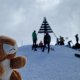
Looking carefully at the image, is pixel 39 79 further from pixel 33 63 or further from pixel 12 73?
pixel 12 73

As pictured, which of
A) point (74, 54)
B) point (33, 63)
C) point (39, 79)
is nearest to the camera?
point (39, 79)

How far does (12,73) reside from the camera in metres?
10.0

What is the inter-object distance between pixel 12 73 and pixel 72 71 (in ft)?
33.3

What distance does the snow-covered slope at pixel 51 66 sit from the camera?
60.4 feet

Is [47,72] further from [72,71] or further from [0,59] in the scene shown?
[0,59]

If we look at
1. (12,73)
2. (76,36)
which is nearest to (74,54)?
(76,36)

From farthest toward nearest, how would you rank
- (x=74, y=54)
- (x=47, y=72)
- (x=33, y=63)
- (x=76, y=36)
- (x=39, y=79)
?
(x=76, y=36)
(x=74, y=54)
(x=33, y=63)
(x=47, y=72)
(x=39, y=79)

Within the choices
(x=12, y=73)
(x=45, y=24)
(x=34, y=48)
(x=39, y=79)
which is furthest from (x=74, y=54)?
(x=12, y=73)

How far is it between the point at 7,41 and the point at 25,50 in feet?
51.7

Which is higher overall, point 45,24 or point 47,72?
point 45,24

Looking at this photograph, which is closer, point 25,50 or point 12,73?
point 12,73

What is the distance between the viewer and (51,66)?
2069 centimetres

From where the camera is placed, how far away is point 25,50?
2567cm

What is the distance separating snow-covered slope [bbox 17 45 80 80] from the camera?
18406mm
